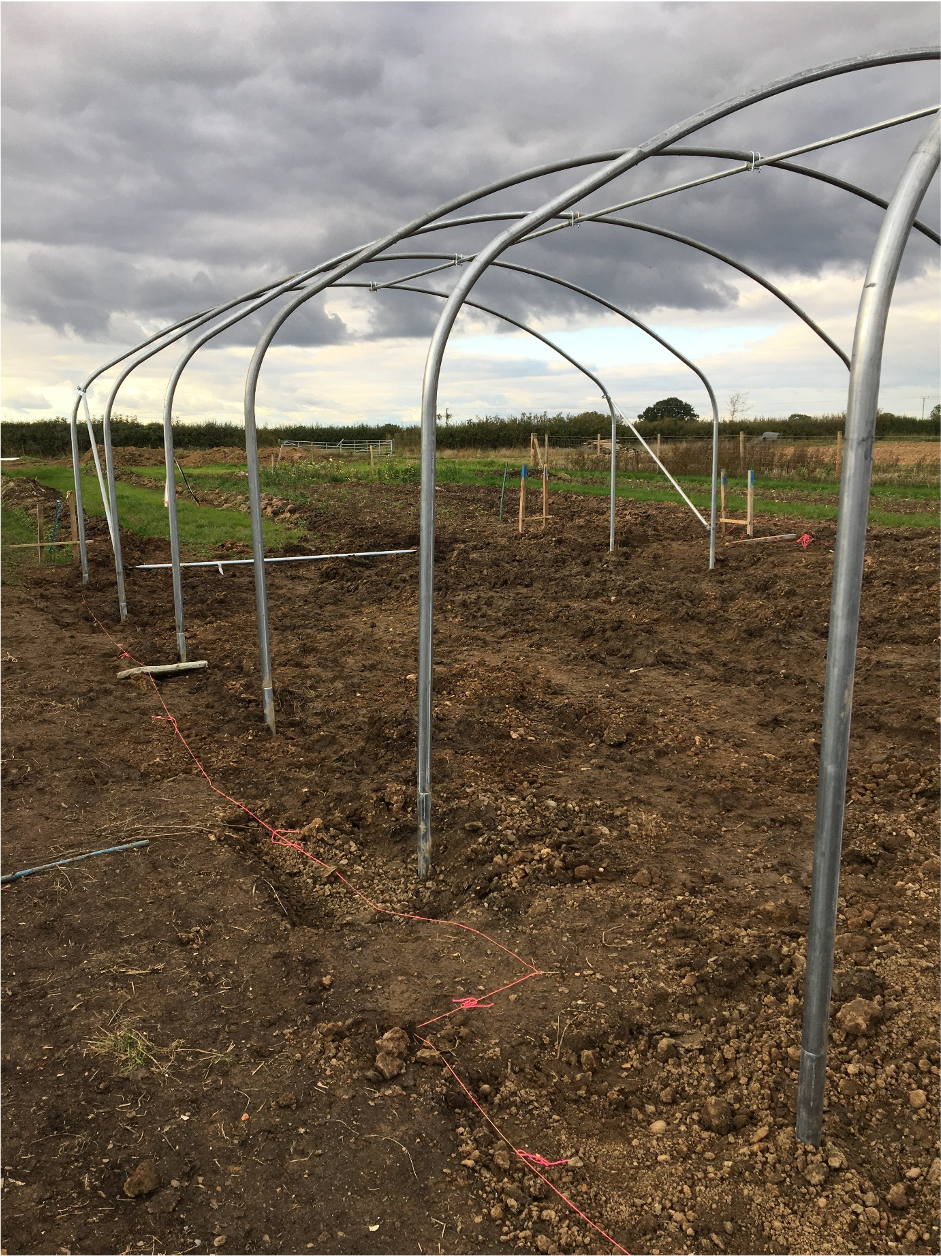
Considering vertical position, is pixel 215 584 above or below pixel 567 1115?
above

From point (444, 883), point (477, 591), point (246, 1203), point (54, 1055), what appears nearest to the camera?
point (246, 1203)

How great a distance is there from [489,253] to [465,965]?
129 inches

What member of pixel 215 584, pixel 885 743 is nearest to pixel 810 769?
pixel 885 743

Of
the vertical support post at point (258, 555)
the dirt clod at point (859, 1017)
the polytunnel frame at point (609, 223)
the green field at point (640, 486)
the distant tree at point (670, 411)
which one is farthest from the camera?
the distant tree at point (670, 411)

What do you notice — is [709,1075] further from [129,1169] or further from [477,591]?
[477,591]

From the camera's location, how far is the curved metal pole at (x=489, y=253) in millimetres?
3816

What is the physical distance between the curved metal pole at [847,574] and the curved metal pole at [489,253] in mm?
1757

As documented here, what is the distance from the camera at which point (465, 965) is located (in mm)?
3705

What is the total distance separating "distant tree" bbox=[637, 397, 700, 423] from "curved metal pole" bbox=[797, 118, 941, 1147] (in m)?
49.0

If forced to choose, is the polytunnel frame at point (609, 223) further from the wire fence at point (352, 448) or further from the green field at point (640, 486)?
the wire fence at point (352, 448)

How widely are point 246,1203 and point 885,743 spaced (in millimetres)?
5362

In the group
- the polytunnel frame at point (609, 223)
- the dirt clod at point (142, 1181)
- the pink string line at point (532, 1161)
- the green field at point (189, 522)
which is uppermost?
the polytunnel frame at point (609, 223)

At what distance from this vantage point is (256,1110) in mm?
2848

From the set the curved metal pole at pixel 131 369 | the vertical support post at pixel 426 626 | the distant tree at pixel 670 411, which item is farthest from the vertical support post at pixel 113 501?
the distant tree at pixel 670 411
